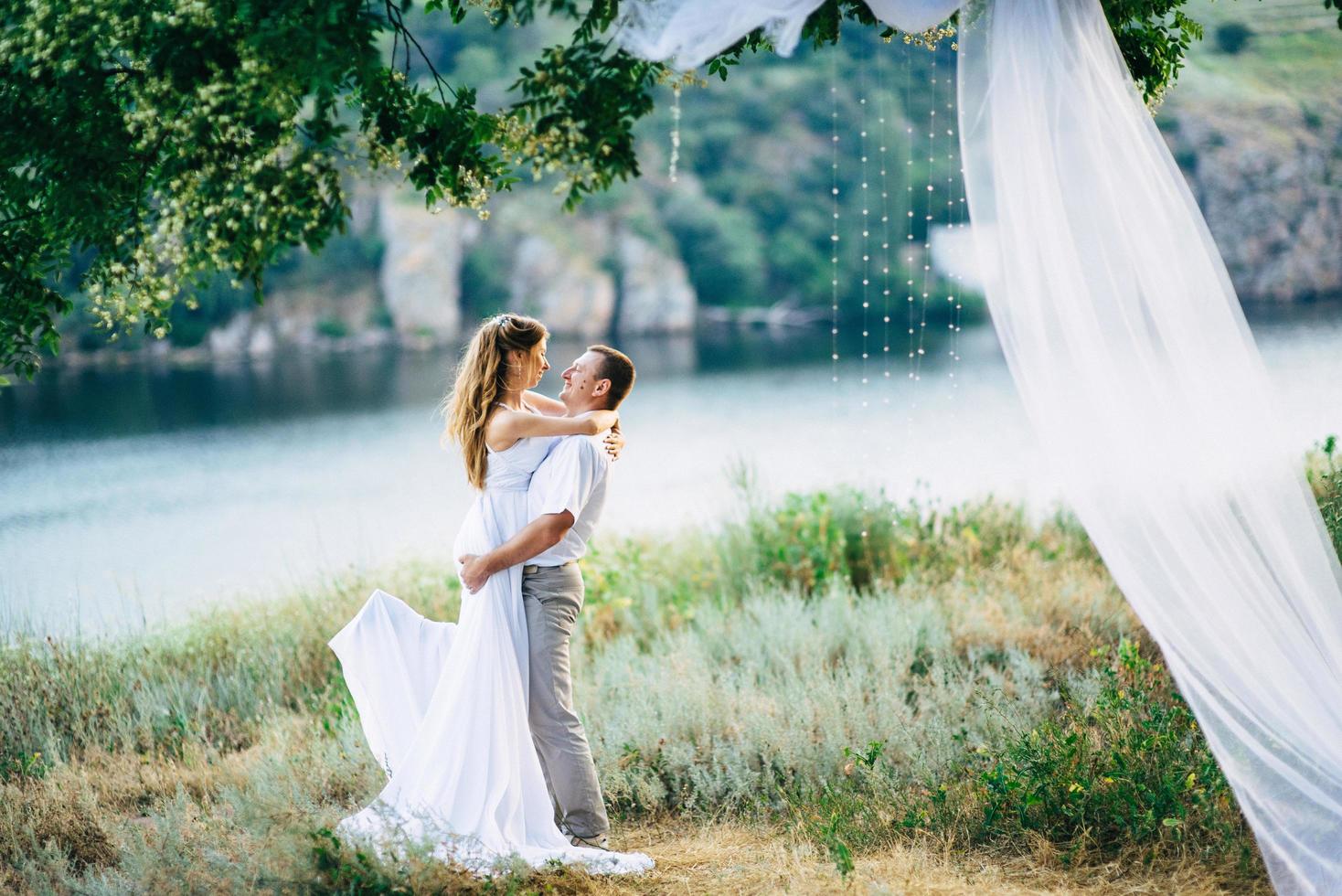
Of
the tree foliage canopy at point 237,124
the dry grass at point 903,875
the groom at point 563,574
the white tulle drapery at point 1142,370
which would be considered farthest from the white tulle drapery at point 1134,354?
the groom at point 563,574

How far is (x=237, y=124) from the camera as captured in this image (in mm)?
3621

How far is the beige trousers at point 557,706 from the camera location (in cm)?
383

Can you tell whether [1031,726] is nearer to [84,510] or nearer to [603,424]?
[603,424]

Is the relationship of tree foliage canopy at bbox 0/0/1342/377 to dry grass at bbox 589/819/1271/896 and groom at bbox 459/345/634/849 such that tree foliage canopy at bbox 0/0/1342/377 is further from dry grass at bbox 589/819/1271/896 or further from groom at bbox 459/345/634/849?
dry grass at bbox 589/819/1271/896

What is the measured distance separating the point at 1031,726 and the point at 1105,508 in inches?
60.3

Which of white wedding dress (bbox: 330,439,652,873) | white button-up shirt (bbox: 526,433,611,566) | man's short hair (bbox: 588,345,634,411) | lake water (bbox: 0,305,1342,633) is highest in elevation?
man's short hair (bbox: 588,345,634,411)

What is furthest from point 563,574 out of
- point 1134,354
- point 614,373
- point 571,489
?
point 1134,354

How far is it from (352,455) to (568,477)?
707 inches

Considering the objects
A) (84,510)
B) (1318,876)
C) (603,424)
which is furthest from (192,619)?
(84,510)

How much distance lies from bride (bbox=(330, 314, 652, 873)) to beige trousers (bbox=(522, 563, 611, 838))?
0.05 m

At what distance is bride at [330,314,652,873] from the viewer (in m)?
3.70

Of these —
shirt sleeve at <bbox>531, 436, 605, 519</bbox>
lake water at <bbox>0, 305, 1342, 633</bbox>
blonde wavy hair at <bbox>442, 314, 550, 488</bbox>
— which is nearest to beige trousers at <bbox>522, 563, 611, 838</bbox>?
shirt sleeve at <bbox>531, 436, 605, 519</bbox>

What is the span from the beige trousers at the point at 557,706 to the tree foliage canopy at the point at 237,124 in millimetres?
1329

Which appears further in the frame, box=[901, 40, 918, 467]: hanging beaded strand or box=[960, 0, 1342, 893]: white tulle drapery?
box=[901, 40, 918, 467]: hanging beaded strand
